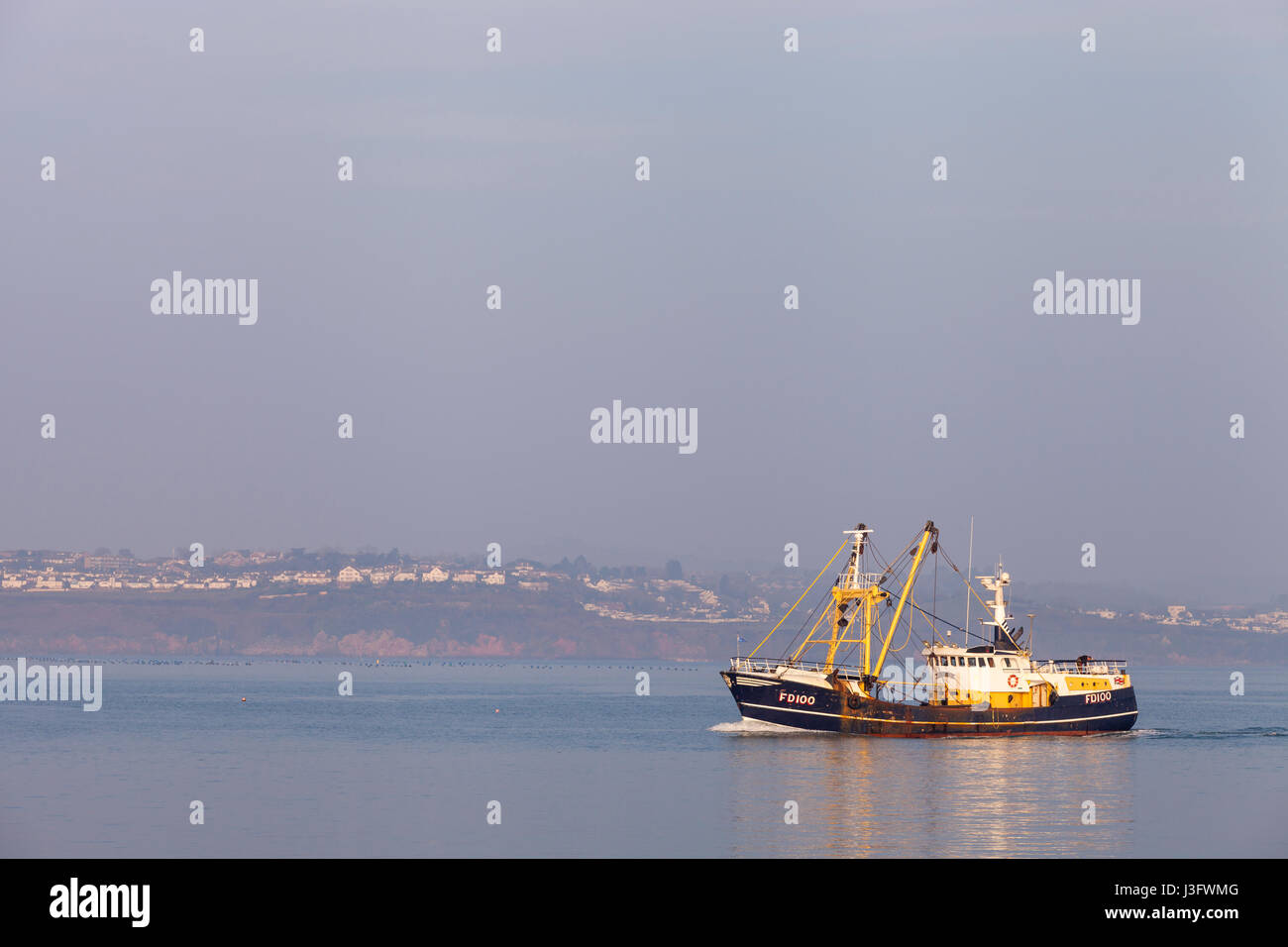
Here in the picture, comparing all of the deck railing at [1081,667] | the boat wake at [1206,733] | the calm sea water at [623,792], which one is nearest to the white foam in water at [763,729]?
the calm sea water at [623,792]

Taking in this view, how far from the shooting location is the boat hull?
3681 inches

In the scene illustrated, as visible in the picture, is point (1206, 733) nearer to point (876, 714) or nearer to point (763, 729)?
point (876, 714)

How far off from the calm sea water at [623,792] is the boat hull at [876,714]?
48.5 inches

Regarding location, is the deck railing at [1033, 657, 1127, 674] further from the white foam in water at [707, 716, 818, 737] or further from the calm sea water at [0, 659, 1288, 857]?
the white foam in water at [707, 716, 818, 737]

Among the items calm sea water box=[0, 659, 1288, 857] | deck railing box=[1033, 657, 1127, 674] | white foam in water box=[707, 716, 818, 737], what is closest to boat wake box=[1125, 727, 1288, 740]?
calm sea water box=[0, 659, 1288, 857]

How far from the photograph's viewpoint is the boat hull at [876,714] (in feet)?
307

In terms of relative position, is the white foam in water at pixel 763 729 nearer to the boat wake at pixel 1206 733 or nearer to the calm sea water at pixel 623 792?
the calm sea water at pixel 623 792

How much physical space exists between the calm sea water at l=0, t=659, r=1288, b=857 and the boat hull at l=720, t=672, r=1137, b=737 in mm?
1232

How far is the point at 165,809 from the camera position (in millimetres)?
65500

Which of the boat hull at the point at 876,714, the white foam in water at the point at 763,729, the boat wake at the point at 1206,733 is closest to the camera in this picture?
the boat hull at the point at 876,714

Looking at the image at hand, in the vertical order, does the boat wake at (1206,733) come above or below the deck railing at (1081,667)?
below

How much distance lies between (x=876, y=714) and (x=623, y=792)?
87.5ft

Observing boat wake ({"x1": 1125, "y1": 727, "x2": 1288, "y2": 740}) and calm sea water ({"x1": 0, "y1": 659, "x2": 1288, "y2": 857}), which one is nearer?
calm sea water ({"x1": 0, "y1": 659, "x2": 1288, "y2": 857})

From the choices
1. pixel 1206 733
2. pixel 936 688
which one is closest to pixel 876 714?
pixel 936 688
